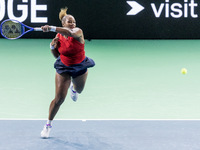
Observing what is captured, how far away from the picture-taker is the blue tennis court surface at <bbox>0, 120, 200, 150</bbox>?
4.69 m

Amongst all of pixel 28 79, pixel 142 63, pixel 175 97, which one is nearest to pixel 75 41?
pixel 175 97

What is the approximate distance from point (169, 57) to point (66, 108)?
5.28 m

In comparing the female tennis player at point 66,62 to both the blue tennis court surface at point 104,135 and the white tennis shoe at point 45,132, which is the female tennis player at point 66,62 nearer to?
the white tennis shoe at point 45,132

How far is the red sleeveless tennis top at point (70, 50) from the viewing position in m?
5.10

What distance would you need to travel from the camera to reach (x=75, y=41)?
5.10m

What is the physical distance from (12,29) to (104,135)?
1.85m

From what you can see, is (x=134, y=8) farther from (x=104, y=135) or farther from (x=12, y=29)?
(x=104, y=135)

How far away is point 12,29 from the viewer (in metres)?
5.52

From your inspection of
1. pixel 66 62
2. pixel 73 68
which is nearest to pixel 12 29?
pixel 66 62

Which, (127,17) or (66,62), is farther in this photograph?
(127,17)

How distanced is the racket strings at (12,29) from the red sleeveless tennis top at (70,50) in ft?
2.17

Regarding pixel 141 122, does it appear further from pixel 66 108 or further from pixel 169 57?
pixel 169 57

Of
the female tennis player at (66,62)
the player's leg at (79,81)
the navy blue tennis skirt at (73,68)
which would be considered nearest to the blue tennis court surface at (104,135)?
the female tennis player at (66,62)

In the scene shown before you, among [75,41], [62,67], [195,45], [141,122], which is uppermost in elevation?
[75,41]
